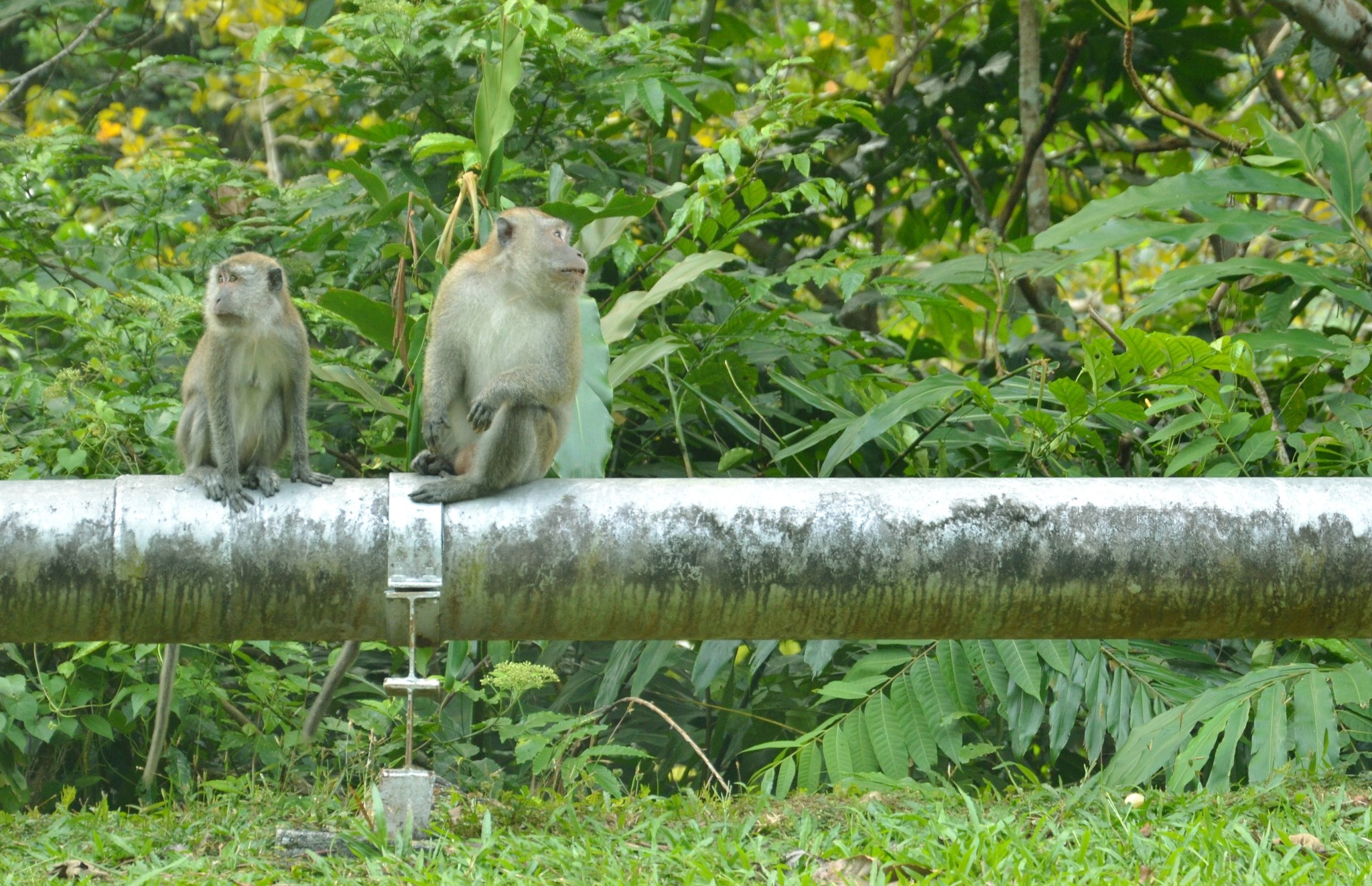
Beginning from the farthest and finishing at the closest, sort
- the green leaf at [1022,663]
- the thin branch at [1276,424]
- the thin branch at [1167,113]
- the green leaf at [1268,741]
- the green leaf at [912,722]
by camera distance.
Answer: the thin branch at [1167,113] → the thin branch at [1276,424] → the green leaf at [1022,663] → the green leaf at [912,722] → the green leaf at [1268,741]

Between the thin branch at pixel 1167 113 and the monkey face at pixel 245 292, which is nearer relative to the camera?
the monkey face at pixel 245 292

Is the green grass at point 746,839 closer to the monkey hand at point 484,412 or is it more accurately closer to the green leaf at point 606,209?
the monkey hand at point 484,412

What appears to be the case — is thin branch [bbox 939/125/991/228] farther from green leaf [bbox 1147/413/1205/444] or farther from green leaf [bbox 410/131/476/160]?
green leaf [bbox 410/131/476/160]

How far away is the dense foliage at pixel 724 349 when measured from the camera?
4867 mm

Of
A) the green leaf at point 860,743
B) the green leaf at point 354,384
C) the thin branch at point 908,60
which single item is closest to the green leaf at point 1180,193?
the green leaf at point 860,743

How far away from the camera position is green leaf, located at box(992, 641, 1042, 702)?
4.71 metres

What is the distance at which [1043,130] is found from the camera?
26.0ft

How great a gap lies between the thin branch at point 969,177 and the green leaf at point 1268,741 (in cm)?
459

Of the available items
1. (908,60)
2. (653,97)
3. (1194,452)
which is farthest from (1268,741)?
(908,60)

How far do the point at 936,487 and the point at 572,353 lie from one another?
6.17 ft

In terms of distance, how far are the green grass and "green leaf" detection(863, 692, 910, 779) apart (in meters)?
0.16

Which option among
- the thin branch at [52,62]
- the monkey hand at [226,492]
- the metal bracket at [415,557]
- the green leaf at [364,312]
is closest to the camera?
the metal bracket at [415,557]

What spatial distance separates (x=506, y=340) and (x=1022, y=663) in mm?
2213

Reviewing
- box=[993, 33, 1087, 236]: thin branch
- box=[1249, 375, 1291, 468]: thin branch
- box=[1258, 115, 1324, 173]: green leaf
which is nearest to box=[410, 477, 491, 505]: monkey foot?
box=[1249, 375, 1291, 468]: thin branch
